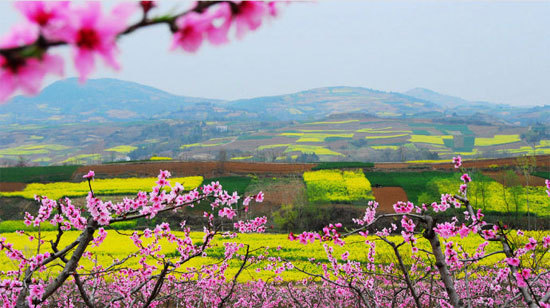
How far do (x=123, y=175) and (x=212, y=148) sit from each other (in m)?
73.1

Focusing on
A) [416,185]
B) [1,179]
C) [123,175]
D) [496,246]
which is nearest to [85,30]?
[496,246]

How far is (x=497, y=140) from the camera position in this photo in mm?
106375

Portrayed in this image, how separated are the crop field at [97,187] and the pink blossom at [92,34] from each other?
40.3 meters

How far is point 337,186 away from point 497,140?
282 ft

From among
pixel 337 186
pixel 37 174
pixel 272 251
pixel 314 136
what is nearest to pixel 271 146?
pixel 314 136

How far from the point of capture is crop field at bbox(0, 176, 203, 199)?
41.2 m

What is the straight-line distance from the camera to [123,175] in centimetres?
4944

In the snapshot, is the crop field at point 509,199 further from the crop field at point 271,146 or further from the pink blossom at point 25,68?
the crop field at point 271,146

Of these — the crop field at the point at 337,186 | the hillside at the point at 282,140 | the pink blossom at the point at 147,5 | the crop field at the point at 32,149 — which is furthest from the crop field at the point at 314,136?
the pink blossom at the point at 147,5

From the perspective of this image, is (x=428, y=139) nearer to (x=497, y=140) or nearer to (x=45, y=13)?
(x=497, y=140)

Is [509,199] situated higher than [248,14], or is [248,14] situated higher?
[248,14]

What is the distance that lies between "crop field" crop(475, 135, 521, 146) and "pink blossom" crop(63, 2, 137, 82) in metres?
117

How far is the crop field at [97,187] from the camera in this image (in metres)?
41.2

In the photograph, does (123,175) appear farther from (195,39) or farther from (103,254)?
(195,39)
